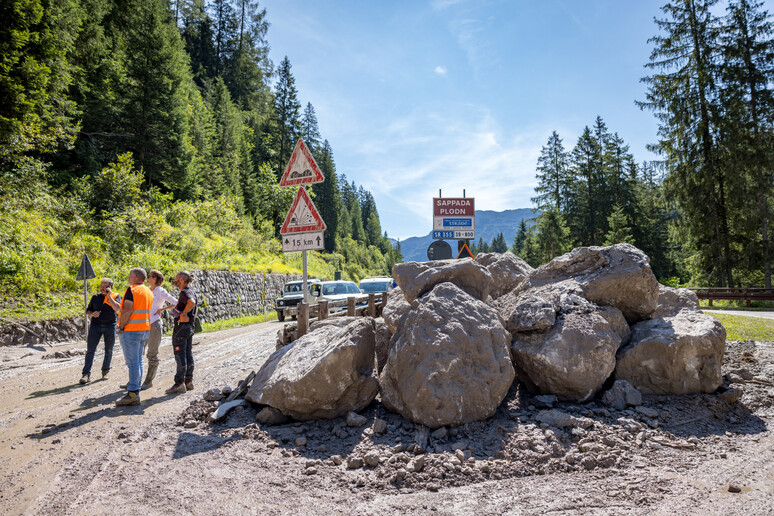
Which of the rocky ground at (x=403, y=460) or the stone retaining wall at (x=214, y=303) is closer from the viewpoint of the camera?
the rocky ground at (x=403, y=460)

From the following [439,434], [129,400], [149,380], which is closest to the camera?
[439,434]

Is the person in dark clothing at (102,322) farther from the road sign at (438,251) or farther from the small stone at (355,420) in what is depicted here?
the road sign at (438,251)

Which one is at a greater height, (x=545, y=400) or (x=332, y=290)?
(x=332, y=290)

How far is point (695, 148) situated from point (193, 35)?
60.9m

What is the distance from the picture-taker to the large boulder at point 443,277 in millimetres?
5199

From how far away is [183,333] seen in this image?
6348mm

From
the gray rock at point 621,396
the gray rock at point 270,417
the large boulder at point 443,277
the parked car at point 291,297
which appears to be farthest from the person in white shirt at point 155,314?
the parked car at point 291,297

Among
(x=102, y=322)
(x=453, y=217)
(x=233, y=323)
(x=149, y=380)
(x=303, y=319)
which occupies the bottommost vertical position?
(x=233, y=323)

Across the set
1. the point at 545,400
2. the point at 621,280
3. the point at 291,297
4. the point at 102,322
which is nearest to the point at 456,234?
the point at 621,280

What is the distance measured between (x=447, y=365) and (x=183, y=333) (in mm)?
4529

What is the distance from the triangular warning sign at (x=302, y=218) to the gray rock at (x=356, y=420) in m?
2.87

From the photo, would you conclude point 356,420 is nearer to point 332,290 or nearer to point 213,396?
point 213,396

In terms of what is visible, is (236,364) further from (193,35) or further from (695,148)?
(193,35)

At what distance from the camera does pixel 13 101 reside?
14156mm
